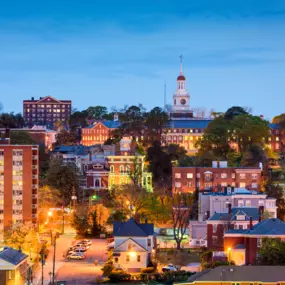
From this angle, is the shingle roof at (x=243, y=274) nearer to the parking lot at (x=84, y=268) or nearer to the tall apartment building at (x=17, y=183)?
the parking lot at (x=84, y=268)

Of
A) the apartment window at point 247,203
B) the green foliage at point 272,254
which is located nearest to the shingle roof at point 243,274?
the green foliage at point 272,254

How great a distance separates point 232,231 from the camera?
5166cm

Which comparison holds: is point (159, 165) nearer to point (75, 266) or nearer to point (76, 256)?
point (76, 256)

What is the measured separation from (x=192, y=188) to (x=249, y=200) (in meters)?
13.1

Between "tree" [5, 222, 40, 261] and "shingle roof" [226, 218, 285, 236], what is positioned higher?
"shingle roof" [226, 218, 285, 236]

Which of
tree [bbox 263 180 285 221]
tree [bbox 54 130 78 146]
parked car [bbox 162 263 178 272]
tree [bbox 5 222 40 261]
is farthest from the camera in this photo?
tree [bbox 54 130 78 146]

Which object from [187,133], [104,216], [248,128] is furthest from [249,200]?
[187,133]

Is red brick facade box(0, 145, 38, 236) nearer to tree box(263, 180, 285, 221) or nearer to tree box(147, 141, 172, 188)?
tree box(147, 141, 172, 188)

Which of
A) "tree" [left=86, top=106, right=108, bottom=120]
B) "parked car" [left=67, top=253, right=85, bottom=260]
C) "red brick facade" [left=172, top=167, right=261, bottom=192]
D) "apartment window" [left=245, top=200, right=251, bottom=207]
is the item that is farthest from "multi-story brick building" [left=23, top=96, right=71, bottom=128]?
"parked car" [left=67, top=253, right=85, bottom=260]

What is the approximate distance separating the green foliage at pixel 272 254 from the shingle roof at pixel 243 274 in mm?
3332

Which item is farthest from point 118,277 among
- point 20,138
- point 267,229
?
point 20,138

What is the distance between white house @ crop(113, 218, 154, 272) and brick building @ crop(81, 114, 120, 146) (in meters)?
62.9

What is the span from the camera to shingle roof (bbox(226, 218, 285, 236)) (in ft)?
166

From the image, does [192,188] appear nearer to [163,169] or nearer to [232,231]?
[163,169]
